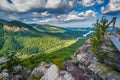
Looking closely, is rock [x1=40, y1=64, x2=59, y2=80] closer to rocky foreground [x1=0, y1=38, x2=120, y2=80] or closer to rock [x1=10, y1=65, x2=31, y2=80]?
rocky foreground [x1=0, y1=38, x2=120, y2=80]

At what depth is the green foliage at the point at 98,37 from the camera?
43250 mm

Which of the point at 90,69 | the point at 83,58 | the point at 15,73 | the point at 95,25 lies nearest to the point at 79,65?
the point at 83,58

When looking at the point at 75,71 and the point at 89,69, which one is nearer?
the point at 75,71

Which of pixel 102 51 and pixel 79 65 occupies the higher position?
pixel 102 51

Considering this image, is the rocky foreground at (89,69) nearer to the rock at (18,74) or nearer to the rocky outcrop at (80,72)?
the rocky outcrop at (80,72)

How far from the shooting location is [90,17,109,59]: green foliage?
4325 centimetres

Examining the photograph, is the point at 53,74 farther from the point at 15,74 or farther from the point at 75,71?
the point at 15,74

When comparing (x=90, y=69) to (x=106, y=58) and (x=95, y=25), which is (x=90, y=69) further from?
(x=95, y=25)

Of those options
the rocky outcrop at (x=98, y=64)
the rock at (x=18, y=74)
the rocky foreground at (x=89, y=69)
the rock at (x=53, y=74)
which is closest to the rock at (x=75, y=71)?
the rocky foreground at (x=89, y=69)

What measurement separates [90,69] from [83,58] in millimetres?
5917

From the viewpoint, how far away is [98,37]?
1842 inches

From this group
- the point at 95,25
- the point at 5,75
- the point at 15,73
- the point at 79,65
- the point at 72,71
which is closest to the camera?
the point at 72,71

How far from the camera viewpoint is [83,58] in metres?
46.4

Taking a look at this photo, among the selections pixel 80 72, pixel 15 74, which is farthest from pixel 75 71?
pixel 15 74
